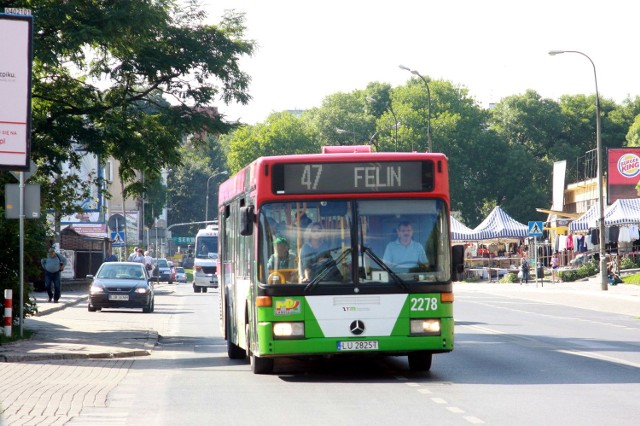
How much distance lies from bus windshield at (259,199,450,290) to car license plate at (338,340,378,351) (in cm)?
68

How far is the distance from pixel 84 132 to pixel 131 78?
144 inches

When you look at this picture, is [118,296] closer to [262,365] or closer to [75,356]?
[75,356]

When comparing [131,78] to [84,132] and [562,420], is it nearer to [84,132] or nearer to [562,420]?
[84,132]

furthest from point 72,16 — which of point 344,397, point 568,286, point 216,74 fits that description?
point 568,286

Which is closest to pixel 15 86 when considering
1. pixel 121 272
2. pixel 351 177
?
pixel 351 177

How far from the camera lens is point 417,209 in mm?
15180

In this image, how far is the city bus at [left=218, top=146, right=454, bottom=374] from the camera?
48.6 feet

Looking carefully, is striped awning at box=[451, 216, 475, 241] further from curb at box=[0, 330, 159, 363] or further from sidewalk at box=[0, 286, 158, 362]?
curb at box=[0, 330, 159, 363]

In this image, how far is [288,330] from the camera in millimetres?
14766

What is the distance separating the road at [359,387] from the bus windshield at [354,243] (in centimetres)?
126

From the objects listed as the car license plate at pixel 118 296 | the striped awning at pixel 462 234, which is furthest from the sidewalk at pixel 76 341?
the striped awning at pixel 462 234

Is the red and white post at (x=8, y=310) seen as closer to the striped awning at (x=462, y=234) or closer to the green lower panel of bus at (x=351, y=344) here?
the green lower panel of bus at (x=351, y=344)

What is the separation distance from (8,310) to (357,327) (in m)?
8.61

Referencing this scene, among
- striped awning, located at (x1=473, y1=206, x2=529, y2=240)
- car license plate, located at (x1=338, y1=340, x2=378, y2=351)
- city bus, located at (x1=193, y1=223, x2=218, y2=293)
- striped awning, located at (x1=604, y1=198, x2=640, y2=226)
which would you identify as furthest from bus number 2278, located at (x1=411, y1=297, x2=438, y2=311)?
striped awning, located at (x1=473, y1=206, x2=529, y2=240)
